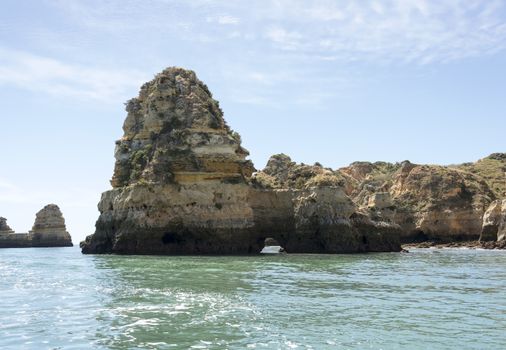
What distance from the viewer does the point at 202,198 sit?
5300 centimetres

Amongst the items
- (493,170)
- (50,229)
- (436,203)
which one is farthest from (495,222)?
(50,229)

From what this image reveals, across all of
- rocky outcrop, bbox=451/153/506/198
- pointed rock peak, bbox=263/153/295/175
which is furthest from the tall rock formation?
rocky outcrop, bbox=451/153/506/198

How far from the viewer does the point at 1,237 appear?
441 feet

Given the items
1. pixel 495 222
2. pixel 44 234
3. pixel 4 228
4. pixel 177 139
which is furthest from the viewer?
pixel 4 228

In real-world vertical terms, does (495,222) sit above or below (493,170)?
below

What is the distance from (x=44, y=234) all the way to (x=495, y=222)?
9643cm

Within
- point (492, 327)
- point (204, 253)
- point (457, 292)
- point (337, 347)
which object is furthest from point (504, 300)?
point (204, 253)

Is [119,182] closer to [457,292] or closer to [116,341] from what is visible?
[457,292]

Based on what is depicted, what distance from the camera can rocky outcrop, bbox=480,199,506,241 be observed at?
2739 inches

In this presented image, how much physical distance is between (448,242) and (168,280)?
67.5 meters

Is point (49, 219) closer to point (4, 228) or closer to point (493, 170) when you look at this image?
point (4, 228)

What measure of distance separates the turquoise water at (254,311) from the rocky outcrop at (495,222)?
42.0 metres

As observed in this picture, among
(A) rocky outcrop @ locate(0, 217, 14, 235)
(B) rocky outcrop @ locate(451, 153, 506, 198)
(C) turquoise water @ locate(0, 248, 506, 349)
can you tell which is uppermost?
(B) rocky outcrop @ locate(451, 153, 506, 198)

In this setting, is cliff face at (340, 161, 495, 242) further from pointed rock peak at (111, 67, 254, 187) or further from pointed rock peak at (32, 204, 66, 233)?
pointed rock peak at (32, 204, 66, 233)
